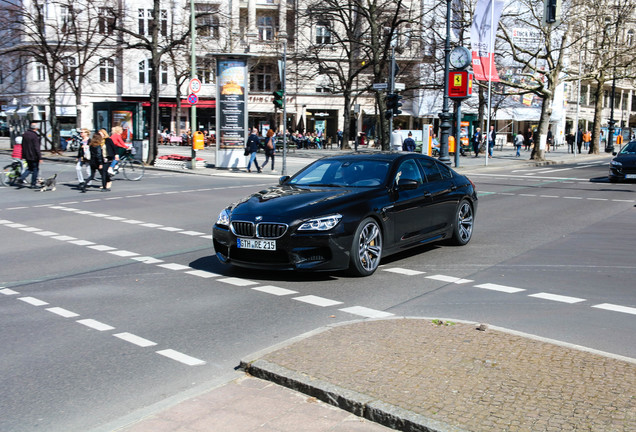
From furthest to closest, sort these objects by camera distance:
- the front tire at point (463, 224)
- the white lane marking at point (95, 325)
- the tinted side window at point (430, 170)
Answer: the front tire at point (463, 224)
the tinted side window at point (430, 170)
the white lane marking at point (95, 325)

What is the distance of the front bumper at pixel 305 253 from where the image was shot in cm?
774

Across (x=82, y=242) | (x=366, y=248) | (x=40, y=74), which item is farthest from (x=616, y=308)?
(x=40, y=74)

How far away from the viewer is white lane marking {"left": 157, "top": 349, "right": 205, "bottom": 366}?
5199 mm

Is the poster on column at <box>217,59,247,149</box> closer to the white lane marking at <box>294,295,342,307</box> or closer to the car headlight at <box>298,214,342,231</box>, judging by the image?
the car headlight at <box>298,214,342,231</box>

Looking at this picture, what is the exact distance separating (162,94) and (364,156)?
56555 mm

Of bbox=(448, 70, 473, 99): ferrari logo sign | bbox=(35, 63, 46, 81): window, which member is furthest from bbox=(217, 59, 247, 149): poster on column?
bbox=(35, 63, 46, 81): window

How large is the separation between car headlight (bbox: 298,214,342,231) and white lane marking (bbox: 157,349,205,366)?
266 cm

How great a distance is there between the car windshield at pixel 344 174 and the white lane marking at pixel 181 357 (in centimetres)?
405

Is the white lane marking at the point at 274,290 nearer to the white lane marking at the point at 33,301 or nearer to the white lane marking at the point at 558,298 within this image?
the white lane marking at the point at 33,301

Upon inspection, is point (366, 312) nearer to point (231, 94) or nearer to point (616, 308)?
point (616, 308)

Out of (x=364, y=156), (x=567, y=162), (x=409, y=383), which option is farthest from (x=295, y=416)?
(x=567, y=162)

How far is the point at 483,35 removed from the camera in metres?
30.6

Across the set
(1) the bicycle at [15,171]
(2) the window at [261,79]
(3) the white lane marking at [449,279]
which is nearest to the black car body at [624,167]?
(3) the white lane marking at [449,279]

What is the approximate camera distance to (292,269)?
25.6 feet
